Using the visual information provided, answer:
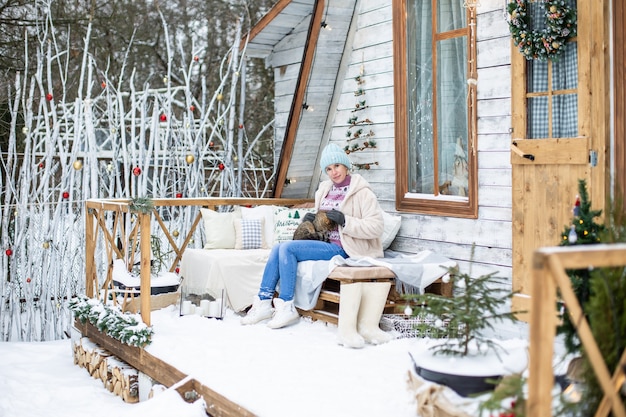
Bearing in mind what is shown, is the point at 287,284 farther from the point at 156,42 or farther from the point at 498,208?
the point at 156,42

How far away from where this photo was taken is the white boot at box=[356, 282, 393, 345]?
494cm

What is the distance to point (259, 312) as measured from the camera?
18.3 feet

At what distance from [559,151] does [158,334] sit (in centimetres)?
290

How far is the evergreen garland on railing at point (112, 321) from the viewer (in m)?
5.06

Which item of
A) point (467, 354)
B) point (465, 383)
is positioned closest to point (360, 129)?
point (467, 354)

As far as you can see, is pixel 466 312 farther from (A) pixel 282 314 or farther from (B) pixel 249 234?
(B) pixel 249 234

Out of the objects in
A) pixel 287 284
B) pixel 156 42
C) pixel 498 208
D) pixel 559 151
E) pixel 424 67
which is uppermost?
pixel 156 42

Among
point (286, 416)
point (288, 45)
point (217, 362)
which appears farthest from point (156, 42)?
point (286, 416)

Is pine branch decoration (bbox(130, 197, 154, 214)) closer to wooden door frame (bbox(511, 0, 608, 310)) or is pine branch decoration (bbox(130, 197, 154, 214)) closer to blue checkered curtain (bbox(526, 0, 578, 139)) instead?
blue checkered curtain (bbox(526, 0, 578, 139))

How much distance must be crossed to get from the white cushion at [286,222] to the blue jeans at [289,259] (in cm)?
91

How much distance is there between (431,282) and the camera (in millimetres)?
5180

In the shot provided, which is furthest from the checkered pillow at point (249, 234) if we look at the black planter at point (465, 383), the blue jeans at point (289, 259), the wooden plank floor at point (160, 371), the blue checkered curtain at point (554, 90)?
the black planter at point (465, 383)

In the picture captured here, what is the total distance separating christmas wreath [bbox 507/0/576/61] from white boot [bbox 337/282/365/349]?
1826 millimetres

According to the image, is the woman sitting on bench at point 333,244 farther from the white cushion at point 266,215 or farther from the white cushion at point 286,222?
the white cushion at point 266,215
